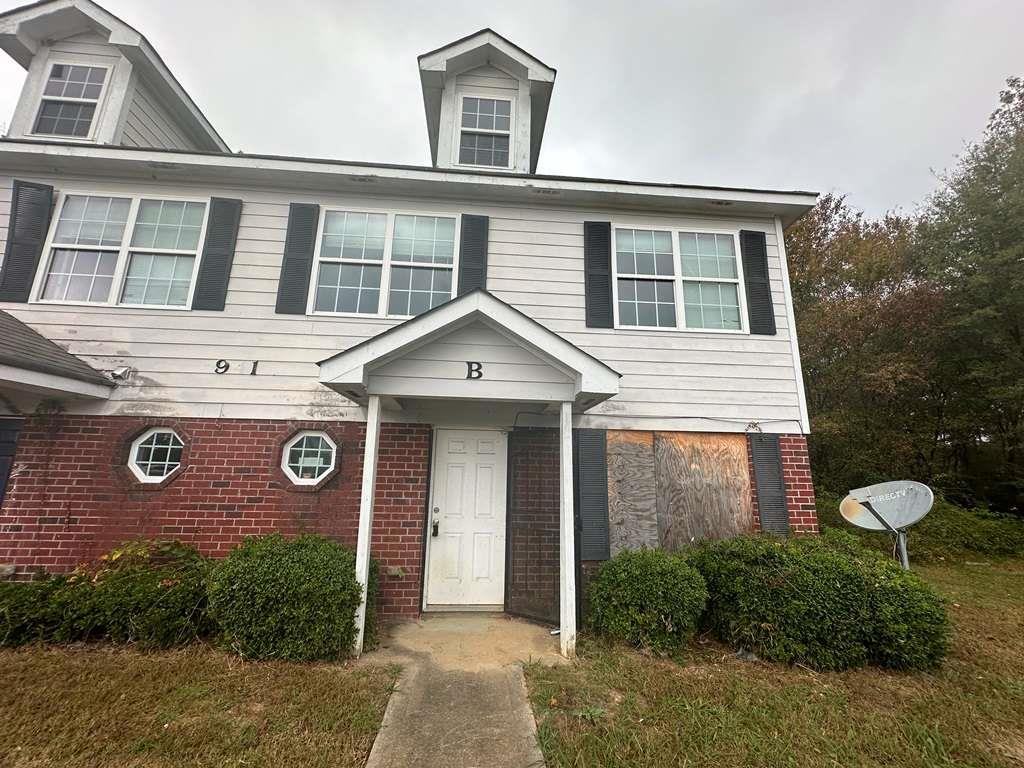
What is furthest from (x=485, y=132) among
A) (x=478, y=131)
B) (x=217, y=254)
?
(x=217, y=254)

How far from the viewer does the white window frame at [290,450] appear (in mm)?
5098

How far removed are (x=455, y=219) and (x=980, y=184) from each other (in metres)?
15.0

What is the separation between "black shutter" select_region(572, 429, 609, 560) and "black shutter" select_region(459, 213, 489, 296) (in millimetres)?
2423

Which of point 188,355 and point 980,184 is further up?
point 980,184

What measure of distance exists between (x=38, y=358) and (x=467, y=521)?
4960 mm

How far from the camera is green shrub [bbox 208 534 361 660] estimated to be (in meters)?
3.78

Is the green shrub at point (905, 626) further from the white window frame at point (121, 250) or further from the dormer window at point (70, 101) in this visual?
the dormer window at point (70, 101)

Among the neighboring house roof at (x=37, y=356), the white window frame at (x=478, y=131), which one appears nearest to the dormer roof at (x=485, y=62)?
the white window frame at (x=478, y=131)

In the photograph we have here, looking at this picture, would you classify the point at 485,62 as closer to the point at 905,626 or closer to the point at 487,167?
the point at 487,167

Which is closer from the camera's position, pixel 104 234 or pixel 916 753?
pixel 916 753

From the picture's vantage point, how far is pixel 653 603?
419cm

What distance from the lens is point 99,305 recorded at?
210 inches

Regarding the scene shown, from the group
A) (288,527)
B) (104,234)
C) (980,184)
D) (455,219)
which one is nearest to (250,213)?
(104,234)

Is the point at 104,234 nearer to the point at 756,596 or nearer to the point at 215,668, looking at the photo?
the point at 215,668
